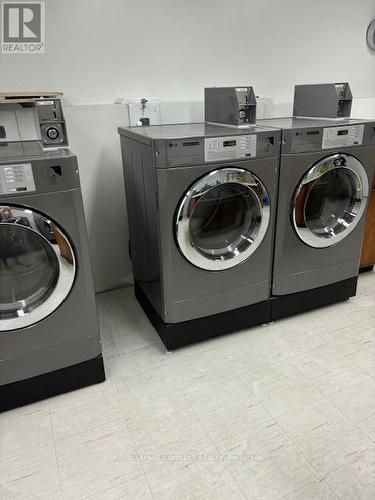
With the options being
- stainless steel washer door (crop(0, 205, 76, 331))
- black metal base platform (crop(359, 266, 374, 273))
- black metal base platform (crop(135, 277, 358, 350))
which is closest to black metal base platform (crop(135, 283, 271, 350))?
black metal base platform (crop(135, 277, 358, 350))

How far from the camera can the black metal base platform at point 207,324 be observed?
1954 mm

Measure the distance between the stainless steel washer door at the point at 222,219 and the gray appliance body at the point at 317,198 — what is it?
0.48 feet

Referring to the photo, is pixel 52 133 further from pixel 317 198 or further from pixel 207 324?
pixel 317 198

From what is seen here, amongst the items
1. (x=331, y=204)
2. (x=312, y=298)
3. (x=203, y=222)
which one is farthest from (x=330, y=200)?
(x=203, y=222)

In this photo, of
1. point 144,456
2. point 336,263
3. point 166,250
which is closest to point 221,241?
point 166,250

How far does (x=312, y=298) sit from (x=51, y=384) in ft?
4.96

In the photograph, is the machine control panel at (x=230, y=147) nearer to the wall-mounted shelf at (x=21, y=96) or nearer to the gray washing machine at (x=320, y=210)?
the gray washing machine at (x=320, y=210)

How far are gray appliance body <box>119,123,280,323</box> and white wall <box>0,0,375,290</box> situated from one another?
304 millimetres

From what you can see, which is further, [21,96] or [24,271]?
[21,96]

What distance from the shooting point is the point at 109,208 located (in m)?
2.46

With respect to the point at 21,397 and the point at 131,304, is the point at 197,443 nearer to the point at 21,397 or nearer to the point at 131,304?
the point at 21,397

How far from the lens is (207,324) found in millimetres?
2016

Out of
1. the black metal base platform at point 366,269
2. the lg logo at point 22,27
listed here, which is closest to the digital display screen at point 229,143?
the lg logo at point 22,27

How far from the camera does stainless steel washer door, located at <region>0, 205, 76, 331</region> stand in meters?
1.49
